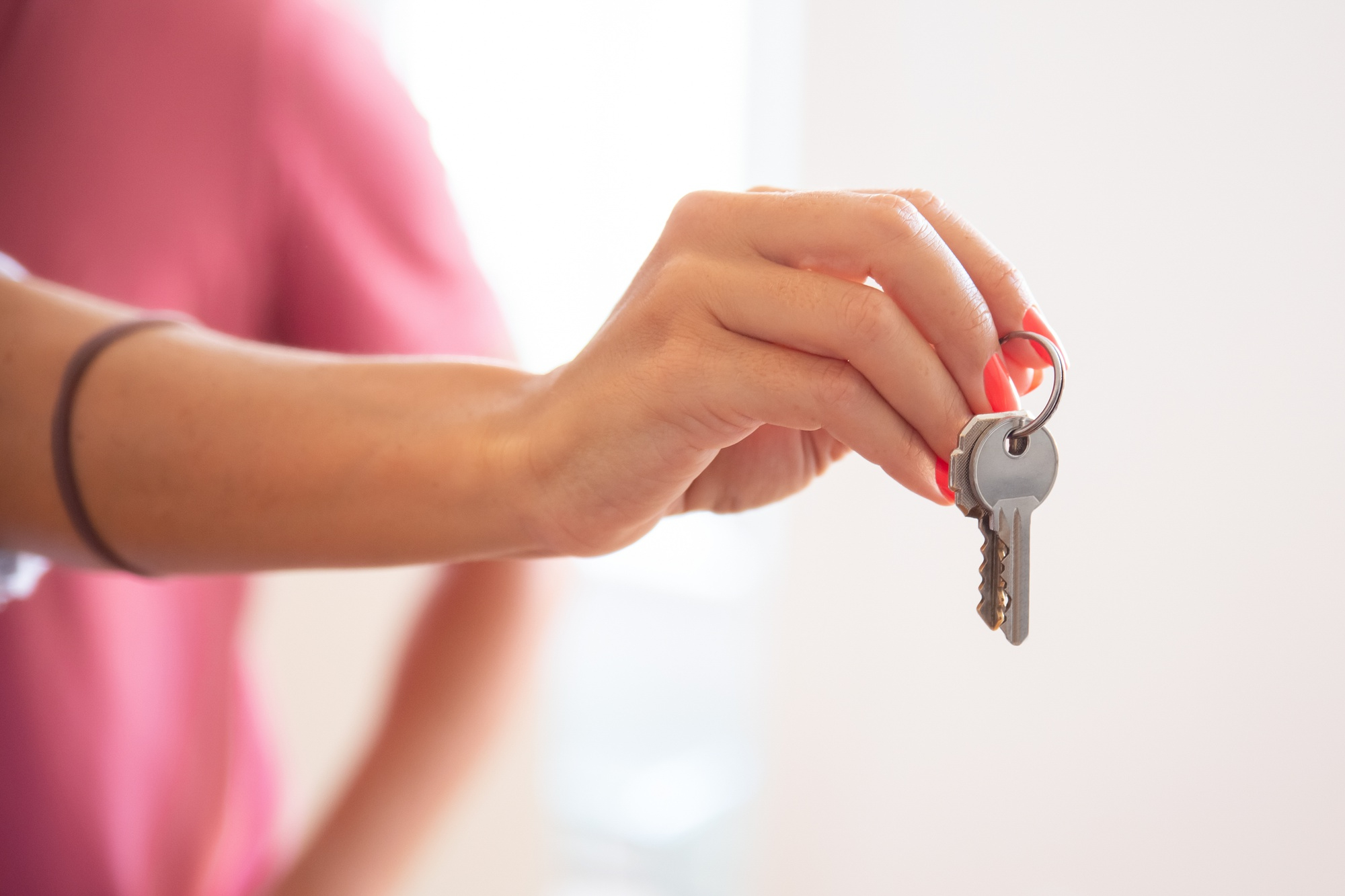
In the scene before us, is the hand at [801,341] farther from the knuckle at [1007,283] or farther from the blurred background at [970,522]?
the blurred background at [970,522]

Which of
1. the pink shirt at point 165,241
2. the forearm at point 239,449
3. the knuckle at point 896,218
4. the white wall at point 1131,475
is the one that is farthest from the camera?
the white wall at point 1131,475

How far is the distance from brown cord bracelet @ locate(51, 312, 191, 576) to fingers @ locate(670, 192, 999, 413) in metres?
0.36

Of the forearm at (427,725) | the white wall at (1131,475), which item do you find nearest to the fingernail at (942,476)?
the forearm at (427,725)

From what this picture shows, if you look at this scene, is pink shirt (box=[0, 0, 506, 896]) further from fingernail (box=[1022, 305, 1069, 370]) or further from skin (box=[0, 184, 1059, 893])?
fingernail (box=[1022, 305, 1069, 370])

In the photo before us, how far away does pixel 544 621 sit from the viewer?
0.82 m

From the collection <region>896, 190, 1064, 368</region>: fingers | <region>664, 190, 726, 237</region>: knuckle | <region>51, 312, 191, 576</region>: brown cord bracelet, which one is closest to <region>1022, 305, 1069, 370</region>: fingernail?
<region>896, 190, 1064, 368</region>: fingers

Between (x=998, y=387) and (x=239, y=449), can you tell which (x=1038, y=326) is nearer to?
(x=998, y=387)

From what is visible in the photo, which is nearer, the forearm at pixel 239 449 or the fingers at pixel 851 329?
the fingers at pixel 851 329

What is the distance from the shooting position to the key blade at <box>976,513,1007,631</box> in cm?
42

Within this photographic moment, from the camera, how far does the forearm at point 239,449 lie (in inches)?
20.0

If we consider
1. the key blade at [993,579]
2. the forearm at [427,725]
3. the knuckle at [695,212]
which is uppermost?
the knuckle at [695,212]

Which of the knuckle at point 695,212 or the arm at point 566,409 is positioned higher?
the knuckle at point 695,212

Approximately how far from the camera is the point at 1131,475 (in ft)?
3.20

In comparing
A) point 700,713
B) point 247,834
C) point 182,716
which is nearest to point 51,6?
point 182,716
